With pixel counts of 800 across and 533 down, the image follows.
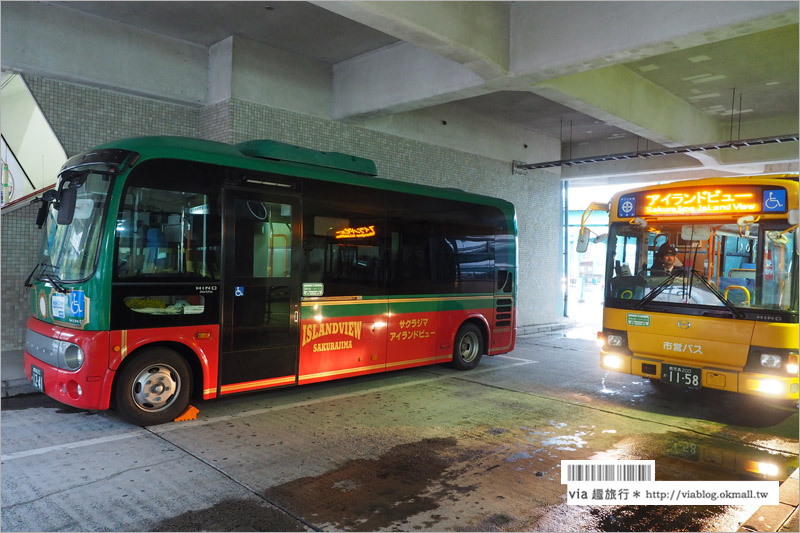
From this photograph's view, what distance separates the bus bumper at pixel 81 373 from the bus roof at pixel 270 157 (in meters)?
1.96

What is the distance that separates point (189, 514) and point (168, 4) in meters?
7.31

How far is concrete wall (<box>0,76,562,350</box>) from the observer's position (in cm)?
839

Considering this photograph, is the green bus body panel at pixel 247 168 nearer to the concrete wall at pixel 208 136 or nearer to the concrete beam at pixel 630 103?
the concrete wall at pixel 208 136

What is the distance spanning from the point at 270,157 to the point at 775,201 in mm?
6101

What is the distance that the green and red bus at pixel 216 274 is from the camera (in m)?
5.73

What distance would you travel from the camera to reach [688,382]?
22.4 ft

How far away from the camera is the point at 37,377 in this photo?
6133 millimetres

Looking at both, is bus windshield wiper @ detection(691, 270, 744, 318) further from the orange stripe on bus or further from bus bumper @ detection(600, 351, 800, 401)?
the orange stripe on bus

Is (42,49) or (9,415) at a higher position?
(42,49)

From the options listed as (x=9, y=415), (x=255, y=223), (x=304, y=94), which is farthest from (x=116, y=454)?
(x=304, y=94)

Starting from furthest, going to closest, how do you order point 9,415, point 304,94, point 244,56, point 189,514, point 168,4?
point 304,94
point 244,56
point 168,4
point 9,415
point 189,514

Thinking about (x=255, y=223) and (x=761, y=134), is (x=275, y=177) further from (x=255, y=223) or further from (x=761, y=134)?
(x=761, y=134)

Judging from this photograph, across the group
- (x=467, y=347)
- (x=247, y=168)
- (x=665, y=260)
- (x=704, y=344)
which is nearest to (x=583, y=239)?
(x=665, y=260)

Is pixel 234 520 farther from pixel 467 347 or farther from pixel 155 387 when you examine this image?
pixel 467 347
